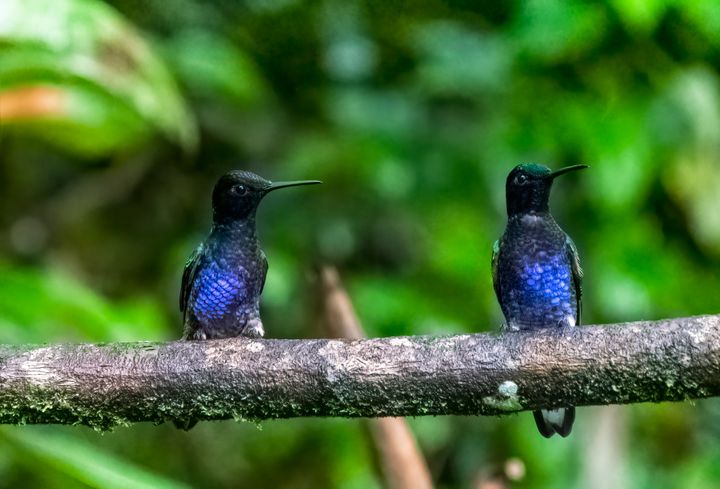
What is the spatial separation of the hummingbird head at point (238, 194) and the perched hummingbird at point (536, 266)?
0.65 metres

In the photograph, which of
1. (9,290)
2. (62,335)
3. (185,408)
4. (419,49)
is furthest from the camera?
(419,49)

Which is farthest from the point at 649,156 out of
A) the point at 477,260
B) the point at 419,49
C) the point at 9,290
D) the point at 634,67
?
the point at 9,290

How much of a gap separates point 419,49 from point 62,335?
2926 mm

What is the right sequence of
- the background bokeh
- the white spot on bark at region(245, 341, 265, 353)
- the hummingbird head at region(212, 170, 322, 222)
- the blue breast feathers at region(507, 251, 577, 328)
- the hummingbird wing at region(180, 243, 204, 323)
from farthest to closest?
the background bokeh < the hummingbird wing at region(180, 243, 204, 323) < the hummingbird head at region(212, 170, 322, 222) < the blue breast feathers at region(507, 251, 577, 328) < the white spot on bark at region(245, 341, 265, 353)

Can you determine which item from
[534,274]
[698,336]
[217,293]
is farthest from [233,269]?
[698,336]

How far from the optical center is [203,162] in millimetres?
7180

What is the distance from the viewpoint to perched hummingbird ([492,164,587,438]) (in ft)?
9.21

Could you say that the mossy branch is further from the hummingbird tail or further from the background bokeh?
the hummingbird tail

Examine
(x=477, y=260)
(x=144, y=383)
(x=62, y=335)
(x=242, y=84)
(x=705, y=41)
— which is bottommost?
(x=62, y=335)

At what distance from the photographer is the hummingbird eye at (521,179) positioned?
2829 mm

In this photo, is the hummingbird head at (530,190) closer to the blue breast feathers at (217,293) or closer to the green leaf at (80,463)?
the blue breast feathers at (217,293)

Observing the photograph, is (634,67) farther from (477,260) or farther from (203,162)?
(203,162)

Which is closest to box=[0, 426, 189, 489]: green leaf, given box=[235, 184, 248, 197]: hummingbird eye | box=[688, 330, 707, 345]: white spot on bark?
box=[235, 184, 248, 197]: hummingbird eye

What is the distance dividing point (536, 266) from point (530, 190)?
251 millimetres
